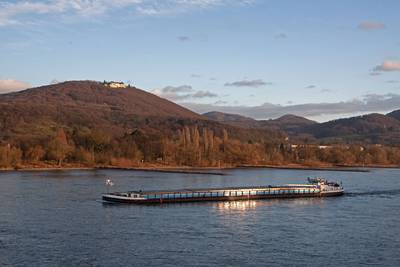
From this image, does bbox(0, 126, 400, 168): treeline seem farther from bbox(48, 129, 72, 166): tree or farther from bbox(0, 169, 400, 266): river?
bbox(0, 169, 400, 266): river

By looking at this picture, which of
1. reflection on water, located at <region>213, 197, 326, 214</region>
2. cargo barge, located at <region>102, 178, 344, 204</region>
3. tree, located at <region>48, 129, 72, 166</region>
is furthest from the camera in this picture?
tree, located at <region>48, 129, 72, 166</region>

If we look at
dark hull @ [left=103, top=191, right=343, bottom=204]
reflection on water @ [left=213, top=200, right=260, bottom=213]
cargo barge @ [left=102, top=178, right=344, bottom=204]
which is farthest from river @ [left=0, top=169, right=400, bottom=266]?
cargo barge @ [left=102, top=178, right=344, bottom=204]

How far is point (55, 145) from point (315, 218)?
83312mm

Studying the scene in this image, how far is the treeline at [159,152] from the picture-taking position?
12250 centimetres

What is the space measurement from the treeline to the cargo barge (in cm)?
6058

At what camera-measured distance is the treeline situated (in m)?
122

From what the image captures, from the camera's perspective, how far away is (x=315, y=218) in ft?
163

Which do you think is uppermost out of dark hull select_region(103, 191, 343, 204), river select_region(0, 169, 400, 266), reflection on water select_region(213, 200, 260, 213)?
dark hull select_region(103, 191, 343, 204)

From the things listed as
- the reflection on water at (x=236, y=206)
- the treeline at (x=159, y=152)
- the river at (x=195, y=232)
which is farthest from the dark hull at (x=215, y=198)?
the treeline at (x=159, y=152)

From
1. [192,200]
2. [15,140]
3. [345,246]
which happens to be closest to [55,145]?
[15,140]

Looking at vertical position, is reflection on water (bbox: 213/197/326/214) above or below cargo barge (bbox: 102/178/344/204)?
below

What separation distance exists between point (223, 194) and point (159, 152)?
76.2 metres

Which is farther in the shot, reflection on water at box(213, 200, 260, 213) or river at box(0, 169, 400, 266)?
reflection on water at box(213, 200, 260, 213)

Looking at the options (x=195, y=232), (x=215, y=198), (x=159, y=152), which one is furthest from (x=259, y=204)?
(x=159, y=152)
